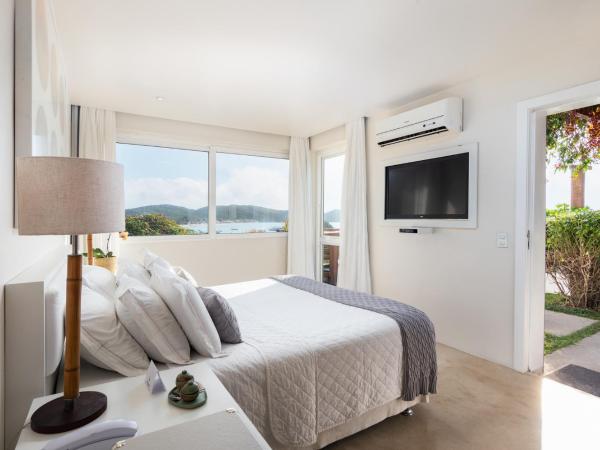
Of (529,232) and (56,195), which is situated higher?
(56,195)

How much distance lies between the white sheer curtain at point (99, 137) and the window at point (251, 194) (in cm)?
132

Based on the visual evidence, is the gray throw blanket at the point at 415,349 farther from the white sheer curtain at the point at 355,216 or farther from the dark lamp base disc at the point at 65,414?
the white sheer curtain at the point at 355,216

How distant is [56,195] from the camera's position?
A: 939 millimetres

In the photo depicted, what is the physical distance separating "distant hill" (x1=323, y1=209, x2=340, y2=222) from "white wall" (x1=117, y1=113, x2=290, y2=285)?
73 cm

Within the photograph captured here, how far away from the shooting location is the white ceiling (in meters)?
2.07

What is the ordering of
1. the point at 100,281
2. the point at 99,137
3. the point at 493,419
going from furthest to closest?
1. the point at 99,137
2. the point at 493,419
3. the point at 100,281

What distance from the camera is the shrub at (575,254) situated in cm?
449

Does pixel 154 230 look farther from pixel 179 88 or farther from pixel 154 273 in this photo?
pixel 154 273

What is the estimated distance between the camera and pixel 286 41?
95.8 inches

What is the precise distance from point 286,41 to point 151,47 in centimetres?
101

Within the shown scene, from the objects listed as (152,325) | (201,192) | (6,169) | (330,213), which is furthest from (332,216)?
(6,169)

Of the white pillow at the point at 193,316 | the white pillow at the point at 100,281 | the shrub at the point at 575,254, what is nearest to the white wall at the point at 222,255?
the white pillow at the point at 100,281

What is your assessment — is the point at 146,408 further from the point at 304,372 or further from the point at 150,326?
the point at 304,372

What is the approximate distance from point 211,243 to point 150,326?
3172mm
